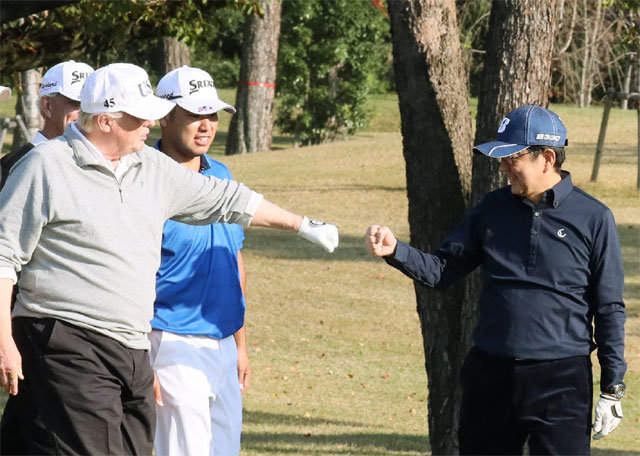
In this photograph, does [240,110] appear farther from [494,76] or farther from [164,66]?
[494,76]

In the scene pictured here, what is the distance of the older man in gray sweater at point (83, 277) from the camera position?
389 cm

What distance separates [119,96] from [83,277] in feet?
2.18

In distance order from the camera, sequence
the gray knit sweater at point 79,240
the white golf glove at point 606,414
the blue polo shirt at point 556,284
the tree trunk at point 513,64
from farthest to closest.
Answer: the tree trunk at point 513,64, the white golf glove at point 606,414, the blue polo shirt at point 556,284, the gray knit sweater at point 79,240

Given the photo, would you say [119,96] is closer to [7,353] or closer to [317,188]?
[7,353]

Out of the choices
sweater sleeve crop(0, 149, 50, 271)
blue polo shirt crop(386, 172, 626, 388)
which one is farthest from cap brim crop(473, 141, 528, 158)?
sweater sleeve crop(0, 149, 50, 271)

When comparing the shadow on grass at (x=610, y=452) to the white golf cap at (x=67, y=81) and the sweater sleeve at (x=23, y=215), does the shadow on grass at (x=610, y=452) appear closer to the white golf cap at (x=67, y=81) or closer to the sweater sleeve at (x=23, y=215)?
the white golf cap at (x=67, y=81)

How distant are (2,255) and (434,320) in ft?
11.0

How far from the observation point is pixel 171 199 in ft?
14.3

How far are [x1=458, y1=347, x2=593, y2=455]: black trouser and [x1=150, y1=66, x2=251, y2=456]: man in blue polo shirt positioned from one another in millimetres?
1160

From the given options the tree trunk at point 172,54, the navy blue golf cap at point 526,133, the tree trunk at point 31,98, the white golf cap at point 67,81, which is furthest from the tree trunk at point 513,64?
the tree trunk at point 172,54

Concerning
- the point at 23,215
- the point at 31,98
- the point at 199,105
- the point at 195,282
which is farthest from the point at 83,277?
the point at 31,98

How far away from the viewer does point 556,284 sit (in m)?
4.43

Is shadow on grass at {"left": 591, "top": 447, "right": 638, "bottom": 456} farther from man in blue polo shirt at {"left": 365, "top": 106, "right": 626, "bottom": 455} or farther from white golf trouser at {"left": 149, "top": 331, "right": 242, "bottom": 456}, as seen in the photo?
white golf trouser at {"left": 149, "top": 331, "right": 242, "bottom": 456}

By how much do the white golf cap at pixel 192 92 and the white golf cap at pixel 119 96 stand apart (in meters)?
0.78
